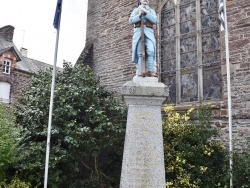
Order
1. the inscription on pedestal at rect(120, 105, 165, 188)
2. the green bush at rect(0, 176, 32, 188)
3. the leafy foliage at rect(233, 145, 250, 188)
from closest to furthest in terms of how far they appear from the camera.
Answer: the inscription on pedestal at rect(120, 105, 165, 188), the leafy foliage at rect(233, 145, 250, 188), the green bush at rect(0, 176, 32, 188)

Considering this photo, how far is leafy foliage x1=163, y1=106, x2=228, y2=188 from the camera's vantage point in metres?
6.53

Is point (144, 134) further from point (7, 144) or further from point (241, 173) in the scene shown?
point (7, 144)

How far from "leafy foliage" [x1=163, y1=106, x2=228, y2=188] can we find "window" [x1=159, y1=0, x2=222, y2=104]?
1218 mm

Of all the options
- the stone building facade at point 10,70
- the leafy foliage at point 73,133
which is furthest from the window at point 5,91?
the leafy foliage at point 73,133

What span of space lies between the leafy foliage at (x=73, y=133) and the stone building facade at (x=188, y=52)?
195 cm

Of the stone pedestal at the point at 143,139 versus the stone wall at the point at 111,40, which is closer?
the stone pedestal at the point at 143,139

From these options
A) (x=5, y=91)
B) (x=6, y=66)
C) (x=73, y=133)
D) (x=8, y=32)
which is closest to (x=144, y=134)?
(x=73, y=133)

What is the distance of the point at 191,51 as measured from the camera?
8.84 meters

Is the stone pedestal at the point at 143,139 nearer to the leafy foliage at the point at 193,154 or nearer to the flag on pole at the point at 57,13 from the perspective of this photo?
the leafy foliage at the point at 193,154

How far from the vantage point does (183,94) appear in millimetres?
8773

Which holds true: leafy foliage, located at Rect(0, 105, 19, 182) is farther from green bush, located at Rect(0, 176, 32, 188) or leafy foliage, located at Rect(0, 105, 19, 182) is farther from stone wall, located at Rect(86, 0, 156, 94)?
stone wall, located at Rect(86, 0, 156, 94)

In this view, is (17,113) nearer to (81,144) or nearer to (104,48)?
(81,144)

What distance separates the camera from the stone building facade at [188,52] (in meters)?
7.48

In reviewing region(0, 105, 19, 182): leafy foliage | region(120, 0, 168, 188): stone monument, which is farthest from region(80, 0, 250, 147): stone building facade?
region(0, 105, 19, 182): leafy foliage
